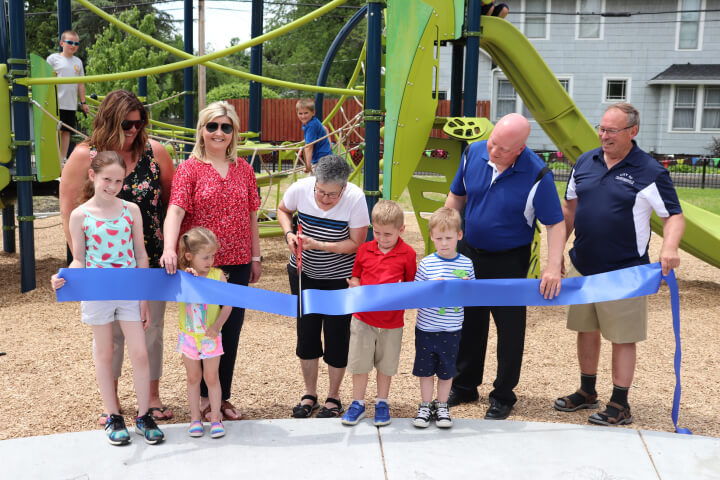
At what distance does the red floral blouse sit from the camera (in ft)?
11.8

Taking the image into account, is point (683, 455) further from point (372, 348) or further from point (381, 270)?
point (381, 270)

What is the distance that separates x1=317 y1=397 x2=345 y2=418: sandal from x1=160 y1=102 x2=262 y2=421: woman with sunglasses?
594 millimetres

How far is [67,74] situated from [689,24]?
81.2 ft

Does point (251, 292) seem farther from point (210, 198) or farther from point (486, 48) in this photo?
point (486, 48)

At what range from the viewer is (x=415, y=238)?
1136cm

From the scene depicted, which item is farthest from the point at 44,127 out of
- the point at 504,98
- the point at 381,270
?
the point at 504,98

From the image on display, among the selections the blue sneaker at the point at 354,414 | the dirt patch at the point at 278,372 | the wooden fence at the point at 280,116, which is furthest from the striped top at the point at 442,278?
the wooden fence at the point at 280,116

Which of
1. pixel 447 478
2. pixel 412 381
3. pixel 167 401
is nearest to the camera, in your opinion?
pixel 447 478

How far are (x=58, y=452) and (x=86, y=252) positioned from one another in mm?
971

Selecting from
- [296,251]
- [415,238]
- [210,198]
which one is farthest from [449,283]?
[415,238]

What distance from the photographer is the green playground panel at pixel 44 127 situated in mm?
6949

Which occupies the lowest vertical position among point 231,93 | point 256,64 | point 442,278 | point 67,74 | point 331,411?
point 331,411

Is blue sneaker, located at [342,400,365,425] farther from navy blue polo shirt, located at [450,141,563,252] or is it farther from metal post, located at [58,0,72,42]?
metal post, located at [58,0,72,42]

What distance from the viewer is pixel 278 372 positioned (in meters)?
5.02
